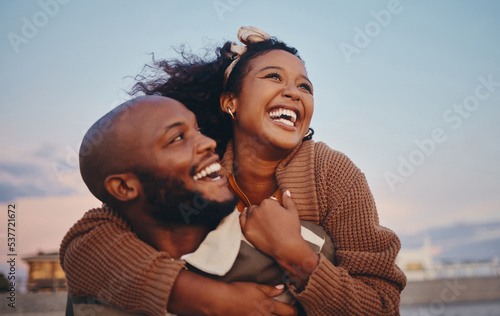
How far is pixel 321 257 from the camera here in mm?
2018

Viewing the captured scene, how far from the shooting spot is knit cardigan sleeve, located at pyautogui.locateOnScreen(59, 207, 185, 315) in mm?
1872

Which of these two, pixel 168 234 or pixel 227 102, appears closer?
pixel 168 234

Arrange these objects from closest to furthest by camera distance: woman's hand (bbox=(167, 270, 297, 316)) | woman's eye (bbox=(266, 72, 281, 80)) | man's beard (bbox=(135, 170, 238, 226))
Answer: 1. woman's hand (bbox=(167, 270, 297, 316))
2. man's beard (bbox=(135, 170, 238, 226))
3. woman's eye (bbox=(266, 72, 281, 80))

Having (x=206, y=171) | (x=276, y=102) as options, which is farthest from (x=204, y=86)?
(x=206, y=171)

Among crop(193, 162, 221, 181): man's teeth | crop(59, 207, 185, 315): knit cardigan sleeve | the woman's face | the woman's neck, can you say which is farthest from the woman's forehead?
crop(59, 207, 185, 315): knit cardigan sleeve

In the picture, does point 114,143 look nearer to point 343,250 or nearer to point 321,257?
point 321,257

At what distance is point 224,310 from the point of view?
187cm

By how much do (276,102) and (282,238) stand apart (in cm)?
115

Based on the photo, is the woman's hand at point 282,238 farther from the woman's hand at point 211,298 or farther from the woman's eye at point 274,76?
the woman's eye at point 274,76

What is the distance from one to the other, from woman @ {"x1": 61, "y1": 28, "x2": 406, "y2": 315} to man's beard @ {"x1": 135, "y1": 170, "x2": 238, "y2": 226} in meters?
0.19

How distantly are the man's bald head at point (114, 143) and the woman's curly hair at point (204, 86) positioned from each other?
3.91ft

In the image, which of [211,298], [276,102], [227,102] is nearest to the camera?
[211,298]

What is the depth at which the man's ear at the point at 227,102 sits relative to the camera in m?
3.24

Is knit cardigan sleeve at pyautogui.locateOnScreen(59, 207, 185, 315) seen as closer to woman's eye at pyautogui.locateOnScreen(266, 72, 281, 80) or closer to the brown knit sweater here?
the brown knit sweater
